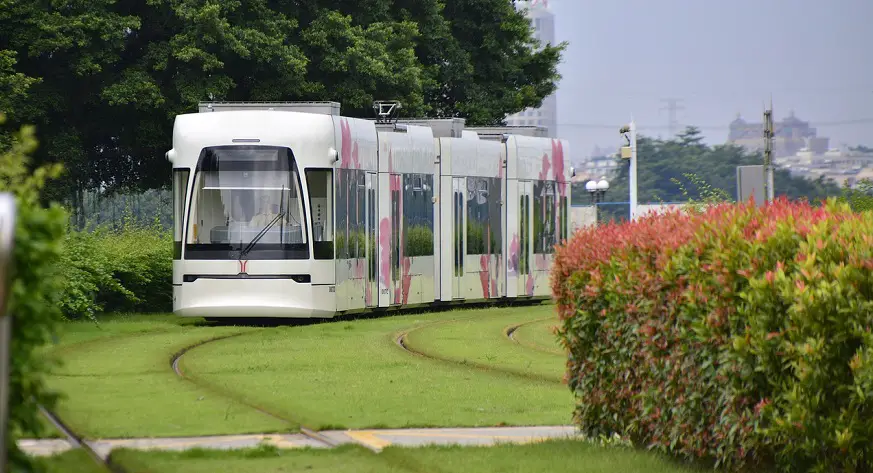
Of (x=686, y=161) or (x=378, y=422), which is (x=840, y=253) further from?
(x=686, y=161)

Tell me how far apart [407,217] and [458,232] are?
7.19 feet

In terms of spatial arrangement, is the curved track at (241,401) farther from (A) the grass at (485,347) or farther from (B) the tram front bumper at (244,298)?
(B) the tram front bumper at (244,298)

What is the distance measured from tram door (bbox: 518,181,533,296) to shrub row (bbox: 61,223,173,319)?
6832mm

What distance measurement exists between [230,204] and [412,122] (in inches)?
314

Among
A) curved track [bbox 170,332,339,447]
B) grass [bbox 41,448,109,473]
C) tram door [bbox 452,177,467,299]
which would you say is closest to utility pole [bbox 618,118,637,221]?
tram door [bbox 452,177,467,299]

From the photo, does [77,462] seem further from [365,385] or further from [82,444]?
[365,385]

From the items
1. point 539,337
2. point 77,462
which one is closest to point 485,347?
point 539,337

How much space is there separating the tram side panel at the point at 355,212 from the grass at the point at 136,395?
3642mm

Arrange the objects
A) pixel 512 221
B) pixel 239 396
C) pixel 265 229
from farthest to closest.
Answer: pixel 512 221, pixel 265 229, pixel 239 396

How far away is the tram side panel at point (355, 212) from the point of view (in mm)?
24984

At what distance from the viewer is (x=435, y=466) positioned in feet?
30.8

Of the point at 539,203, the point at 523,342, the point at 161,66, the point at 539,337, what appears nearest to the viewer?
the point at 523,342

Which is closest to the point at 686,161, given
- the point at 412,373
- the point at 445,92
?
the point at 445,92

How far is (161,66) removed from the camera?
39.2m
